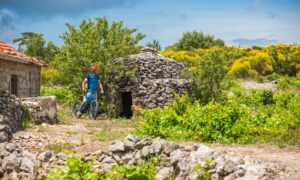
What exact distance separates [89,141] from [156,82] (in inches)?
290

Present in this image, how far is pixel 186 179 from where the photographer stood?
7773mm

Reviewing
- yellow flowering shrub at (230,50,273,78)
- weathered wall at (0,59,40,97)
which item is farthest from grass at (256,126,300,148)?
yellow flowering shrub at (230,50,273,78)

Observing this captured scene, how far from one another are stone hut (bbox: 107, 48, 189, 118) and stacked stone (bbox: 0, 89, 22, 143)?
614 cm

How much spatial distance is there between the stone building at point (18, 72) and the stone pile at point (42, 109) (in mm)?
2232

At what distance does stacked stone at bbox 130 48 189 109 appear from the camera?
17328 mm

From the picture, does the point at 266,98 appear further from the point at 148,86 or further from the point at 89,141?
the point at 89,141

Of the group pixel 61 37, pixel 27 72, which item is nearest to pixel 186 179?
pixel 27 72

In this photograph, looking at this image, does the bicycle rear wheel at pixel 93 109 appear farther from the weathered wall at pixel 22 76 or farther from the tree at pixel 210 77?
the tree at pixel 210 77

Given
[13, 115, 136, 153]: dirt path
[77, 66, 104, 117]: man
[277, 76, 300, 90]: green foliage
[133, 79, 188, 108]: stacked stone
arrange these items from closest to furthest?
1. [13, 115, 136, 153]: dirt path
2. [77, 66, 104, 117]: man
3. [133, 79, 188, 108]: stacked stone
4. [277, 76, 300, 90]: green foliage

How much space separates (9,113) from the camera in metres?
11.3

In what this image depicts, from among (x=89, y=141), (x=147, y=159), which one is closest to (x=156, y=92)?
(x=89, y=141)

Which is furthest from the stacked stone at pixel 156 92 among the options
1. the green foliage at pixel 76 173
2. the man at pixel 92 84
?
the green foliage at pixel 76 173

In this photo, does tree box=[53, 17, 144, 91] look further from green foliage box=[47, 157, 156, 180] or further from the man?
green foliage box=[47, 157, 156, 180]

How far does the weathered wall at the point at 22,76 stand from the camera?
15.0 metres
